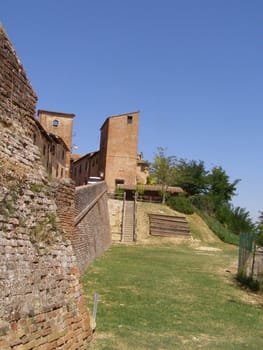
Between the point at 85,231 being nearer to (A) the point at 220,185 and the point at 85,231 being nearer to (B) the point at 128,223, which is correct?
(B) the point at 128,223

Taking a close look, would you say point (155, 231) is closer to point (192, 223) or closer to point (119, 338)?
point (192, 223)

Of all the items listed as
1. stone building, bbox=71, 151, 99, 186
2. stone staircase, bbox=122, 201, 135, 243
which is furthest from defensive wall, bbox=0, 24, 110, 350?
stone building, bbox=71, 151, 99, 186

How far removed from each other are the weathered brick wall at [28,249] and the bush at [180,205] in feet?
104

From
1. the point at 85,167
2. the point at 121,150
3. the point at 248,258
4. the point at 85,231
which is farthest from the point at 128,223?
the point at 85,167

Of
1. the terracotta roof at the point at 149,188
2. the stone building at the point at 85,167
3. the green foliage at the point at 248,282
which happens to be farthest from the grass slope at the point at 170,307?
the stone building at the point at 85,167

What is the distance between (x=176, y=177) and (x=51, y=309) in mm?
40187

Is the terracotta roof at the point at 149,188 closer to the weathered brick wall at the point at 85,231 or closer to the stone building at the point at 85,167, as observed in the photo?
the stone building at the point at 85,167

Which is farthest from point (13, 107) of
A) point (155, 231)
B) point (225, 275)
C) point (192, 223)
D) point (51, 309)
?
point (192, 223)

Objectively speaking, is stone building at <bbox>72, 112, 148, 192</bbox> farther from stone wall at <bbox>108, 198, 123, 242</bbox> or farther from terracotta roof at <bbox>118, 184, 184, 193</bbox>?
stone wall at <bbox>108, 198, 123, 242</bbox>

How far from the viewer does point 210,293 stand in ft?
42.0

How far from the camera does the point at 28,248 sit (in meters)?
5.29

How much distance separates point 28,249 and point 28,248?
0.6 inches

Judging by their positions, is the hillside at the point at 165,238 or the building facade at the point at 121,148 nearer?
the hillside at the point at 165,238

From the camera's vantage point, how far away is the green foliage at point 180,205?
37.8 meters
